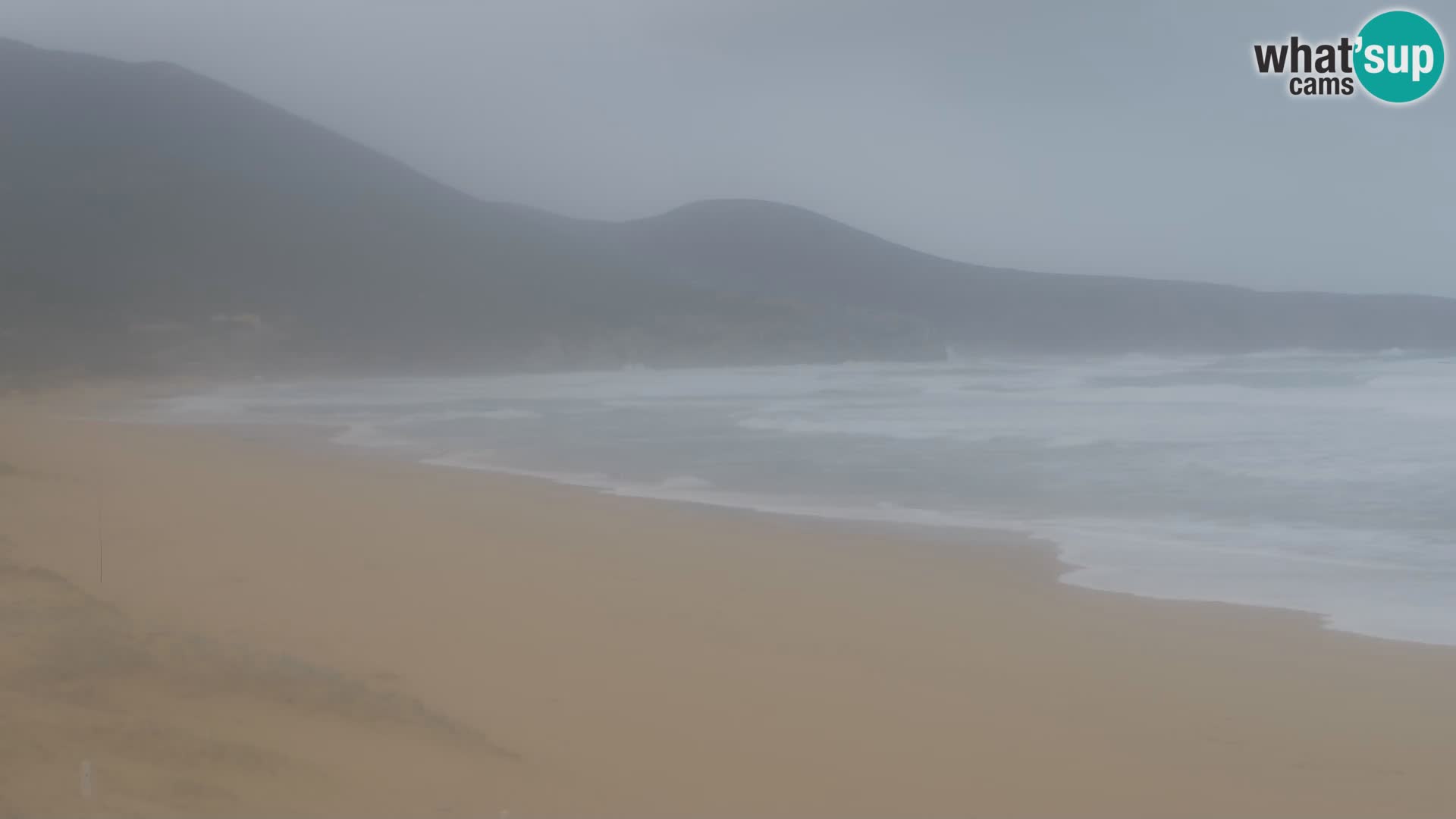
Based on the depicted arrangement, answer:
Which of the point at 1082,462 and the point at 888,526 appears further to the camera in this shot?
the point at 1082,462

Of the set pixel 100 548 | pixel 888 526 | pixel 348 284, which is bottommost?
pixel 888 526

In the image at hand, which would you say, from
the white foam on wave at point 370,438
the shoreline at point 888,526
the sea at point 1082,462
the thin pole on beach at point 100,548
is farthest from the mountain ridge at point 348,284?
the thin pole on beach at point 100,548

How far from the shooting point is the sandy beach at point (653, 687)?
3.45 meters

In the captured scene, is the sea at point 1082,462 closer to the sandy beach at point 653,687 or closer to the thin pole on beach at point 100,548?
the sandy beach at point 653,687

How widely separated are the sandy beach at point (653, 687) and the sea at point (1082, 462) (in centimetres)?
105

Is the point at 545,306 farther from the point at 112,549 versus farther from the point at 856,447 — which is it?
the point at 112,549

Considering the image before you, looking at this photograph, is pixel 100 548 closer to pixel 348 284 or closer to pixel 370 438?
pixel 370 438

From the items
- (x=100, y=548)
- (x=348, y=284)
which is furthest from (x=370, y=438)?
(x=348, y=284)

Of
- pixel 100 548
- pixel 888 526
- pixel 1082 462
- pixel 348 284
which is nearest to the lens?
pixel 100 548

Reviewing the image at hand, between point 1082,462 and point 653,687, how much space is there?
9168mm

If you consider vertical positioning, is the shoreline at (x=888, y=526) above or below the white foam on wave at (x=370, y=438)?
below

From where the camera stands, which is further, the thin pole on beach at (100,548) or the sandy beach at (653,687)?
the thin pole on beach at (100,548)

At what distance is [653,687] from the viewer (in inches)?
176

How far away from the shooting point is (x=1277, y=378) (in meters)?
31.7
